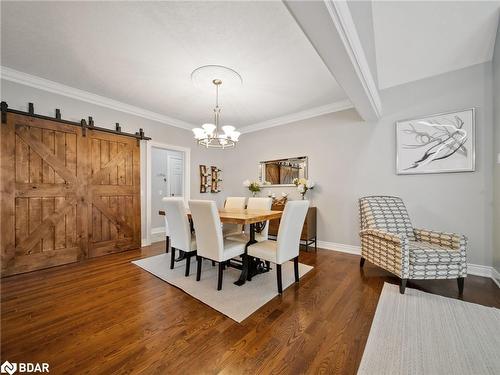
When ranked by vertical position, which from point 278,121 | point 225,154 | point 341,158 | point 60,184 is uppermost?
point 278,121

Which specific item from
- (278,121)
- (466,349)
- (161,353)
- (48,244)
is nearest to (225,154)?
(278,121)

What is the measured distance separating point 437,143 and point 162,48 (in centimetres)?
366

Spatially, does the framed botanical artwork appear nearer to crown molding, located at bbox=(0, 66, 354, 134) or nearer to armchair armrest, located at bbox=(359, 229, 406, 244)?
crown molding, located at bbox=(0, 66, 354, 134)

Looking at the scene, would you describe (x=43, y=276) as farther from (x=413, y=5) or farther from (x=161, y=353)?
(x=413, y=5)

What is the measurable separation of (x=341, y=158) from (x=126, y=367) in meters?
3.73

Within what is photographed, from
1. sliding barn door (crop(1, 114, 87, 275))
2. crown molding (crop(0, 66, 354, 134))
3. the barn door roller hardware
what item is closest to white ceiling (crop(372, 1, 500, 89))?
crown molding (crop(0, 66, 354, 134))

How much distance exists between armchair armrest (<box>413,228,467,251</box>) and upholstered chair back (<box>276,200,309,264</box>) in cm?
160

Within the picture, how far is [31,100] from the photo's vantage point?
2.85 metres

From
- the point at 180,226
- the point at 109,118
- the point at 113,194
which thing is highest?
the point at 109,118

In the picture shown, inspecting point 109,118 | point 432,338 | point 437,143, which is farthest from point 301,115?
point 432,338

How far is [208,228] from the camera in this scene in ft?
7.13

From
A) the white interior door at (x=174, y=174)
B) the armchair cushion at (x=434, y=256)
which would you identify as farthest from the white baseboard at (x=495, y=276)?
the white interior door at (x=174, y=174)

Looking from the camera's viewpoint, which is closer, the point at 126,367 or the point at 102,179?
the point at 126,367

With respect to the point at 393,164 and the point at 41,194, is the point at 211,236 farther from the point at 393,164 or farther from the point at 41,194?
the point at 393,164
